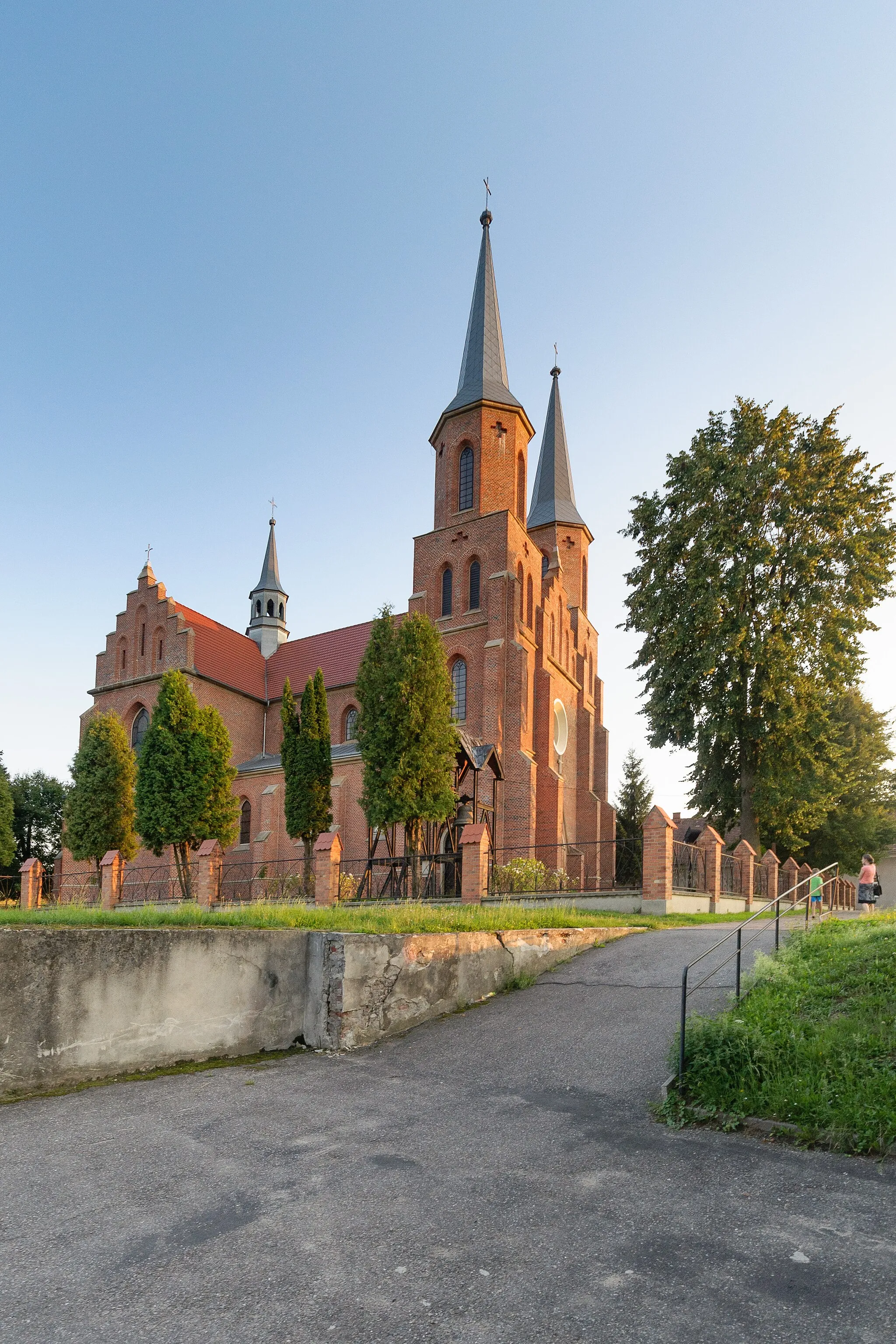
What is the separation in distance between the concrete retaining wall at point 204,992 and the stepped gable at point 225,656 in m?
27.4

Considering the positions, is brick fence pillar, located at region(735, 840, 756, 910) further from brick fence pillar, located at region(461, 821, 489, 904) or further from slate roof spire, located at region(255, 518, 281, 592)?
slate roof spire, located at region(255, 518, 281, 592)

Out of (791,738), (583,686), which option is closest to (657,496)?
(791,738)

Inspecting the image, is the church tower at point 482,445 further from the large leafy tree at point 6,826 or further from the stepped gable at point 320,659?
the large leafy tree at point 6,826

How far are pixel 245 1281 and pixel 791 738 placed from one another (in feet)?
71.7

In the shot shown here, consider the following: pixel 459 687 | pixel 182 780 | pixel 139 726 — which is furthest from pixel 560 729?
pixel 139 726

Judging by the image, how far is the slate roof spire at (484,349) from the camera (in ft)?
104

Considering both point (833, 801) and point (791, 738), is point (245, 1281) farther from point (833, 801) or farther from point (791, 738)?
point (833, 801)

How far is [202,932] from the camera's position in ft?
26.1

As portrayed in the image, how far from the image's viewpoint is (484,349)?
32.9 m

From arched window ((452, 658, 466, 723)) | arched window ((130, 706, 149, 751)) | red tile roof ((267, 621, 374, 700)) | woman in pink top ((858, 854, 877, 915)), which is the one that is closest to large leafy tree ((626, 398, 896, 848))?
woman in pink top ((858, 854, 877, 915))

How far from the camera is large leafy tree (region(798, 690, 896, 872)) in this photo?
32812 millimetres

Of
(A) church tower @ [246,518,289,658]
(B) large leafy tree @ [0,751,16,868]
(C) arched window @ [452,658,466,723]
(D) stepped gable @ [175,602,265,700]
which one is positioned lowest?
(B) large leafy tree @ [0,751,16,868]

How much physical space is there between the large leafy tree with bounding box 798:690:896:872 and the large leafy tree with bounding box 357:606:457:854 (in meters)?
17.8

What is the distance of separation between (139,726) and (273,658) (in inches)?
296
